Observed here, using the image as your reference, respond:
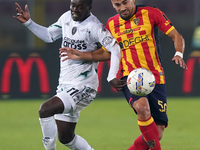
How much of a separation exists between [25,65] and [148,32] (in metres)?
6.65

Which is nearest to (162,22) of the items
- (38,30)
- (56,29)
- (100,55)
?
(100,55)

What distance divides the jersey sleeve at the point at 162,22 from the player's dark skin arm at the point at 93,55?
728 mm

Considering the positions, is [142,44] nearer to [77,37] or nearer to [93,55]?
[93,55]

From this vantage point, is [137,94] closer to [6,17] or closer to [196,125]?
[196,125]

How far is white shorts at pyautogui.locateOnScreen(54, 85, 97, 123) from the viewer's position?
5.25 m

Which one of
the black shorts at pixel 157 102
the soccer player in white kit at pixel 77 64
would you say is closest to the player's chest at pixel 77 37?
the soccer player in white kit at pixel 77 64

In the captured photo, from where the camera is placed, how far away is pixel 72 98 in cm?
532

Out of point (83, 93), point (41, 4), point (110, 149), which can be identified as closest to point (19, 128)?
point (110, 149)

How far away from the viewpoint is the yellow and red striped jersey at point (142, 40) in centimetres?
527

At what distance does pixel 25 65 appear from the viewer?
11438mm

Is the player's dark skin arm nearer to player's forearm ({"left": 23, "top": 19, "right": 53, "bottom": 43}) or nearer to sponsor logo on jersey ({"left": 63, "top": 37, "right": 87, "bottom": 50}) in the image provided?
sponsor logo on jersey ({"left": 63, "top": 37, "right": 87, "bottom": 50})

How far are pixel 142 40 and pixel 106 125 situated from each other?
142 inches

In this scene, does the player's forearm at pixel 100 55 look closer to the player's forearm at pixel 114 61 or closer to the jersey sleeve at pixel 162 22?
the player's forearm at pixel 114 61

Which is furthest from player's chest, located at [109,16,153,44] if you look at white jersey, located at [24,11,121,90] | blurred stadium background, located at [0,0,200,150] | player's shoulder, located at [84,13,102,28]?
blurred stadium background, located at [0,0,200,150]
